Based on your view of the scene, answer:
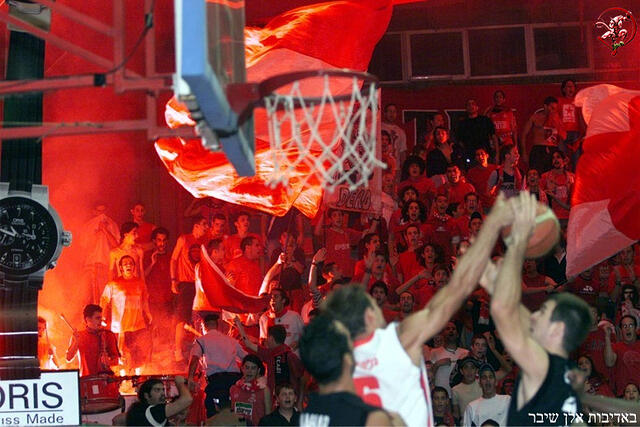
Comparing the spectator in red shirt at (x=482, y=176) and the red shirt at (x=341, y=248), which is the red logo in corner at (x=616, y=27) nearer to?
the spectator in red shirt at (x=482, y=176)

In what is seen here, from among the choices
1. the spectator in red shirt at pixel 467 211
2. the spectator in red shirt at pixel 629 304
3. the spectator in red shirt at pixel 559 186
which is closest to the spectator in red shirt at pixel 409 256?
the spectator in red shirt at pixel 467 211

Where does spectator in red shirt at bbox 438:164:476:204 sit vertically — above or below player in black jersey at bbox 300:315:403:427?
above

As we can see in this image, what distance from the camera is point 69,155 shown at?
16.3 meters

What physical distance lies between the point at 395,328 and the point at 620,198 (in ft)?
29.8

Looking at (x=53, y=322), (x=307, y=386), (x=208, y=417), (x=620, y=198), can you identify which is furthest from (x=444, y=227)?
(x=53, y=322)

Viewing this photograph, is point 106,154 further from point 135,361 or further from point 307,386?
point 307,386

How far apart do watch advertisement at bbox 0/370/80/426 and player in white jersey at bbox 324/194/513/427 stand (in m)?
4.11

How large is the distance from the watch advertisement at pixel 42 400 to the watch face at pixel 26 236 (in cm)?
117

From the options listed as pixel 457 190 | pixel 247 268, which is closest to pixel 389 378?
pixel 247 268

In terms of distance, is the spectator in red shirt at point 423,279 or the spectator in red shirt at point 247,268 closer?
the spectator in red shirt at point 423,279

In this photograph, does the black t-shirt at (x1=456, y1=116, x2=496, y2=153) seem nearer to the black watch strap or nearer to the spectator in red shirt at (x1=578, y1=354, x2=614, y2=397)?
the spectator in red shirt at (x1=578, y1=354, x2=614, y2=397)

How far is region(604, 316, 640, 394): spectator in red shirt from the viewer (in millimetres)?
11984

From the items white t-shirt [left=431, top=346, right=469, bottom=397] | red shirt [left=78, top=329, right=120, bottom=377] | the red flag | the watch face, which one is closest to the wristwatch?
the watch face

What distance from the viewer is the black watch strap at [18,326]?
988cm
